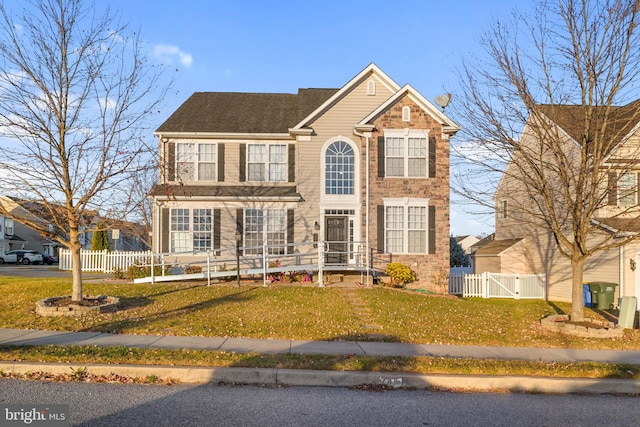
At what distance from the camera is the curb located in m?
7.36

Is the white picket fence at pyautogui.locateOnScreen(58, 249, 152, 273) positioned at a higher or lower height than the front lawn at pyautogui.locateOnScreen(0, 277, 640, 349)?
higher

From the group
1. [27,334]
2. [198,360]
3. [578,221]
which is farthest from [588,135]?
[27,334]

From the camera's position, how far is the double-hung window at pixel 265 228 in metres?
20.8

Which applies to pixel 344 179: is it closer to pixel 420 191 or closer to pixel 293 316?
pixel 420 191

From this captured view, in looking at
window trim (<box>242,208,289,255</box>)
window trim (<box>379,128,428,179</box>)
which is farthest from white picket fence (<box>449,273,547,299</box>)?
window trim (<box>242,208,289,255</box>)

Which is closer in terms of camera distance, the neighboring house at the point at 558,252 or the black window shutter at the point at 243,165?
the neighboring house at the point at 558,252

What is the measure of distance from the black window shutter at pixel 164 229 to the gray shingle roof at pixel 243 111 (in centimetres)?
335

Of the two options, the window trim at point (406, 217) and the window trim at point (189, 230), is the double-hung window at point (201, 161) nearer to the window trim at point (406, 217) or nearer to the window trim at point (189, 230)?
the window trim at point (189, 230)

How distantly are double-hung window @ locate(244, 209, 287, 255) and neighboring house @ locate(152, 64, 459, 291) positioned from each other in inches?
1.6

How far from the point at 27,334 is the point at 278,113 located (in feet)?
49.7

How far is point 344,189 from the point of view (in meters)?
20.7

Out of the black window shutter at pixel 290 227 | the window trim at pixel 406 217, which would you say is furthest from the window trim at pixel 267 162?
the window trim at pixel 406 217

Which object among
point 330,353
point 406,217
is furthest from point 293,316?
point 406,217

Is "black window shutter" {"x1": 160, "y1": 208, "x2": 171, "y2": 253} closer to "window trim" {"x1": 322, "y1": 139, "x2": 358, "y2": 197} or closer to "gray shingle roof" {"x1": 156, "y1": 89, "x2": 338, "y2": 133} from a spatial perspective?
"gray shingle roof" {"x1": 156, "y1": 89, "x2": 338, "y2": 133}
